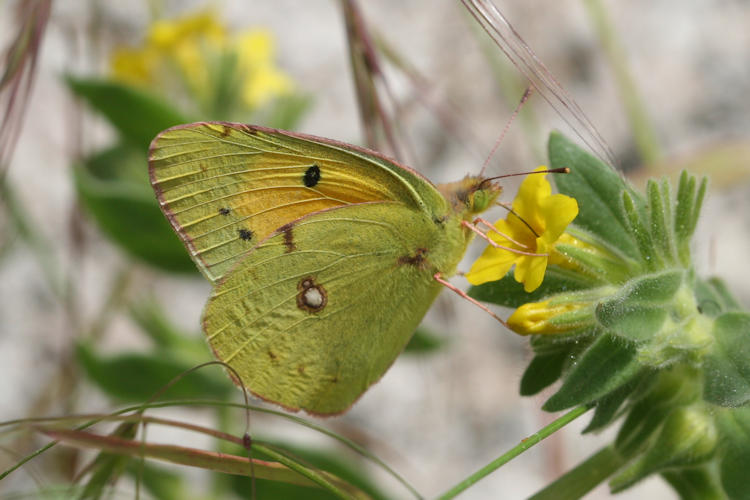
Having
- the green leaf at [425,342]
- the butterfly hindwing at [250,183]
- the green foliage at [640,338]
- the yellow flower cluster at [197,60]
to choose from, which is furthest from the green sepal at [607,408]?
the yellow flower cluster at [197,60]

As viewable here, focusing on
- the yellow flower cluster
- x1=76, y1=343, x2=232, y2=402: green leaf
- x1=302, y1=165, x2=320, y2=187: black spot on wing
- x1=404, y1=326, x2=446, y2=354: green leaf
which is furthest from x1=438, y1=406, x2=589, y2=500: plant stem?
the yellow flower cluster

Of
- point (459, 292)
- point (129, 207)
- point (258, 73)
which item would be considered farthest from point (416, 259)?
point (258, 73)

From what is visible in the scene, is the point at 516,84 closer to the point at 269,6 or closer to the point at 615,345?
the point at 269,6

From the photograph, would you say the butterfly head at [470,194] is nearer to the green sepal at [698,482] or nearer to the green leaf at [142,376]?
the green sepal at [698,482]

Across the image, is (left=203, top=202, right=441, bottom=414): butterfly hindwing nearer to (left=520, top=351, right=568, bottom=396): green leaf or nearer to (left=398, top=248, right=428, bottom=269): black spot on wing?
(left=398, top=248, right=428, bottom=269): black spot on wing

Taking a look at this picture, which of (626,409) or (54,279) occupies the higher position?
(54,279)

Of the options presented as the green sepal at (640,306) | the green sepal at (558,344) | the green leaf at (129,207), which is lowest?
the green sepal at (640,306)

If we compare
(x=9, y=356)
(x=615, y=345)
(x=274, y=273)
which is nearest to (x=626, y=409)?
(x=615, y=345)
